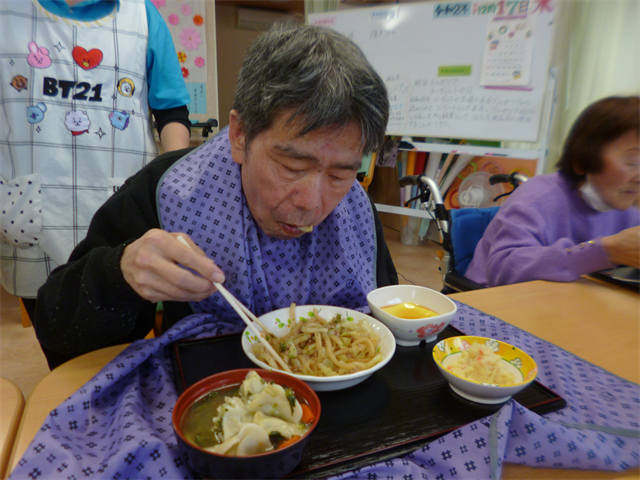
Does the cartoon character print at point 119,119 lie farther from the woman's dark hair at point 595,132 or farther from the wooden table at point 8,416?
the woman's dark hair at point 595,132

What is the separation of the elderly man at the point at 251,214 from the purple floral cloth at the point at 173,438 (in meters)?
0.20

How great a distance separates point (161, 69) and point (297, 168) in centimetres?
126

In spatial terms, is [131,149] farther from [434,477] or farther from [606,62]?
[606,62]

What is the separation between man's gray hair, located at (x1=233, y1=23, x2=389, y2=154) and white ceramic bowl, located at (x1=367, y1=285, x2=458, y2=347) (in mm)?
427

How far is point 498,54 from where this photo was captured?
333 cm

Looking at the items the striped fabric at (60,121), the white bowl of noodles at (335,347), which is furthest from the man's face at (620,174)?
the striped fabric at (60,121)

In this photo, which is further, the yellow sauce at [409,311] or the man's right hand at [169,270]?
the yellow sauce at [409,311]

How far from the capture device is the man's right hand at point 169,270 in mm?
823

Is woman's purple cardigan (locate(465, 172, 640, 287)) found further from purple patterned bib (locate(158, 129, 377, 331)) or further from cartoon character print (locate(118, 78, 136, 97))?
cartoon character print (locate(118, 78, 136, 97))

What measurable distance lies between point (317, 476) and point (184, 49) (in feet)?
11.9

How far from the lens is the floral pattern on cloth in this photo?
1.61 m

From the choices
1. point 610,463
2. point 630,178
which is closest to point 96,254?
point 610,463

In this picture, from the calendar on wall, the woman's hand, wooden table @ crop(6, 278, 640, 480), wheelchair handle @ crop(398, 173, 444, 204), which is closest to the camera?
wooden table @ crop(6, 278, 640, 480)

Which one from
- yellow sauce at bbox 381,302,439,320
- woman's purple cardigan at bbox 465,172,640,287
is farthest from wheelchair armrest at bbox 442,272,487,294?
yellow sauce at bbox 381,302,439,320
